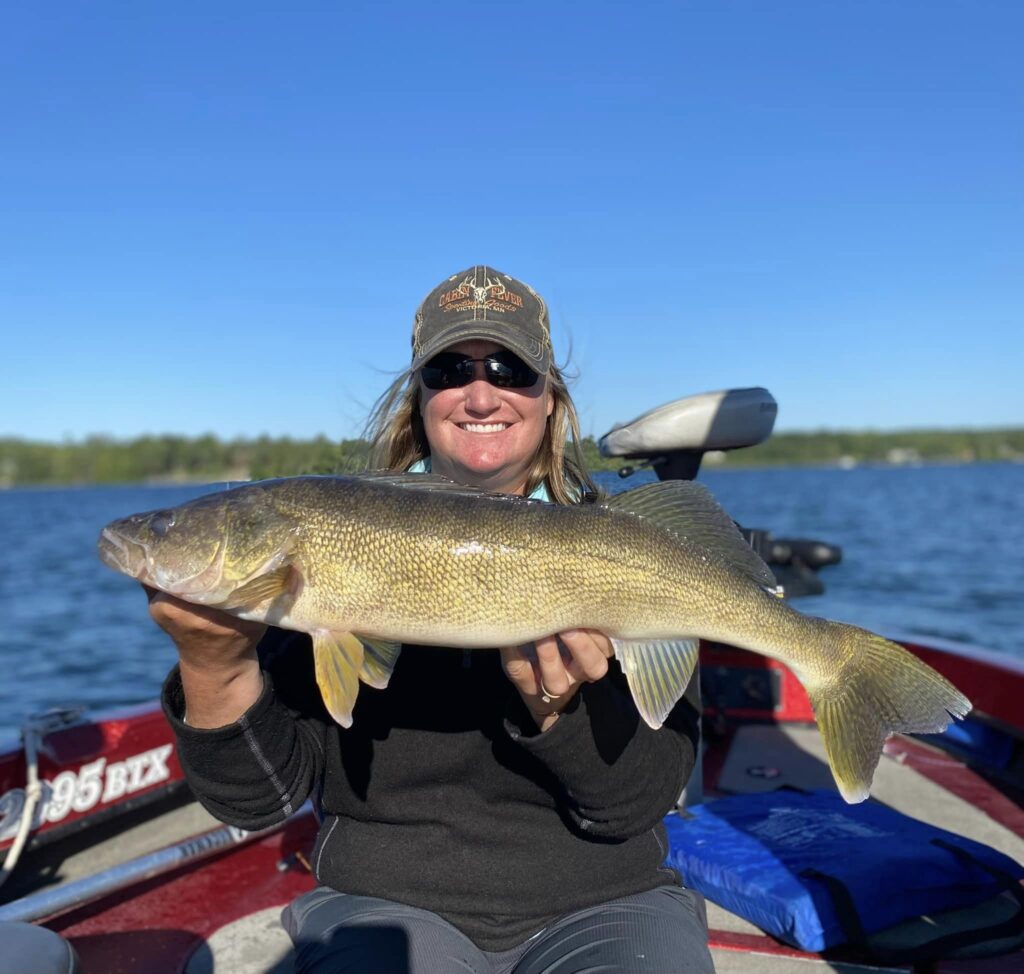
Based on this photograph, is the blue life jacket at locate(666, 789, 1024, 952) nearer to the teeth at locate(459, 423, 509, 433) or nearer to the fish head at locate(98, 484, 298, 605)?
the teeth at locate(459, 423, 509, 433)

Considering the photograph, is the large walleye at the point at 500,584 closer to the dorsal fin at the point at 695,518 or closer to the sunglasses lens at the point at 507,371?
the dorsal fin at the point at 695,518

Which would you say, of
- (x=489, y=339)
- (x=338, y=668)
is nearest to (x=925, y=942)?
(x=338, y=668)

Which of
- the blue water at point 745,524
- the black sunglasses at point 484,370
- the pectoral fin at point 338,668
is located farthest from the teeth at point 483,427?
the pectoral fin at point 338,668

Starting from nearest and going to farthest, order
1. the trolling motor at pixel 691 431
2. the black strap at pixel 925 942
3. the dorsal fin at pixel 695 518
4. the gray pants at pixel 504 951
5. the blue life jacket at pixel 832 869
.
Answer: the gray pants at pixel 504 951, the dorsal fin at pixel 695 518, the black strap at pixel 925 942, the blue life jacket at pixel 832 869, the trolling motor at pixel 691 431

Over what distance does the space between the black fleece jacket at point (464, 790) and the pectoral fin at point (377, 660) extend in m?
0.31

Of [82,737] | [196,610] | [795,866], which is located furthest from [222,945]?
[795,866]

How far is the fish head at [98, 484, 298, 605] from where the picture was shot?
2.51 meters

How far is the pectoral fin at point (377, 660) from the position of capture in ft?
8.45

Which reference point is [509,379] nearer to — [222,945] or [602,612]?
[602,612]

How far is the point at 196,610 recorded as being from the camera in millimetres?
2475

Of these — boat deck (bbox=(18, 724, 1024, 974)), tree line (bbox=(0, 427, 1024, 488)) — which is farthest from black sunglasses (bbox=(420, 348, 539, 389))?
tree line (bbox=(0, 427, 1024, 488))

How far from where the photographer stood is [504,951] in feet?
8.62

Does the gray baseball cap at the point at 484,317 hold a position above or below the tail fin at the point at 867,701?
above

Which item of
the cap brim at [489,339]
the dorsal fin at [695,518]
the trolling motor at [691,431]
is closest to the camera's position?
the dorsal fin at [695,518]
